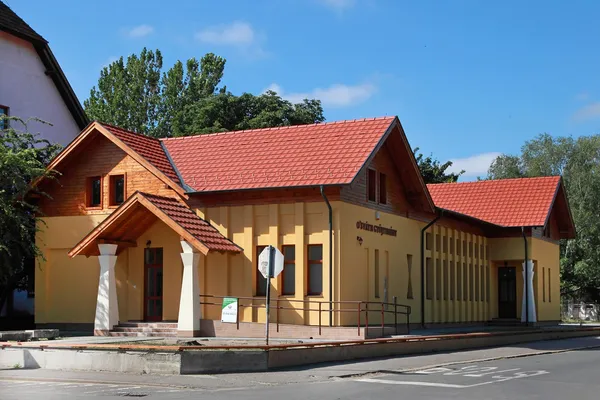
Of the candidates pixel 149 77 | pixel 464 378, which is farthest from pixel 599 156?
pixel 464 378

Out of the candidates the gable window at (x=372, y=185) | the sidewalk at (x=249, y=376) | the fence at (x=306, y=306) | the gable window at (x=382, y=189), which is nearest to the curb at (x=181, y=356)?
the sidewalk at (x=249, y=376)

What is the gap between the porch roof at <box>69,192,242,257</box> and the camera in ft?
85.0

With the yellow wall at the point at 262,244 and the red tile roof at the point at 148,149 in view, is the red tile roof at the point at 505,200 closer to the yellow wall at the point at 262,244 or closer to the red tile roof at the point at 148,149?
the yellow wall at the point at 262,244

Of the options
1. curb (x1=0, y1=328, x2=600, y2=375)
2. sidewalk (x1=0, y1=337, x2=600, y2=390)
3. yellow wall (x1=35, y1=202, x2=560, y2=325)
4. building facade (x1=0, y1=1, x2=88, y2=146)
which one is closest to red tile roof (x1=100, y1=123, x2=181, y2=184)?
yellow wall (x1=35, y1=202, x2=560, y2=325)

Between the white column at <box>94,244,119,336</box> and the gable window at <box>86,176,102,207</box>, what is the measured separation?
304 centimetres

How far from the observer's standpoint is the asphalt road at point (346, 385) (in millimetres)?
14312

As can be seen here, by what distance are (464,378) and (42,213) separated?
60.0ft

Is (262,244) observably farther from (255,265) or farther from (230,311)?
(230,311)

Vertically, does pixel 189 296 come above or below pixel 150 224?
below

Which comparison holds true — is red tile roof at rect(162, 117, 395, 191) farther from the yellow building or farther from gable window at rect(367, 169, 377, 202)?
gable window at rect(367, 169, 377, 202)

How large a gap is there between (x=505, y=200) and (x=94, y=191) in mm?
20308

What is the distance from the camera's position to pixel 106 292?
27500mm

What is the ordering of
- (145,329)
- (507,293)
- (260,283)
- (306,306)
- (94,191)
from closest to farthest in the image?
(306,306) < (145,329) < (260,283) < (94,191) < (507,293)

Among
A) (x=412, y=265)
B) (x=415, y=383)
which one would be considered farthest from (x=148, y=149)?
(x=415, y=383)
